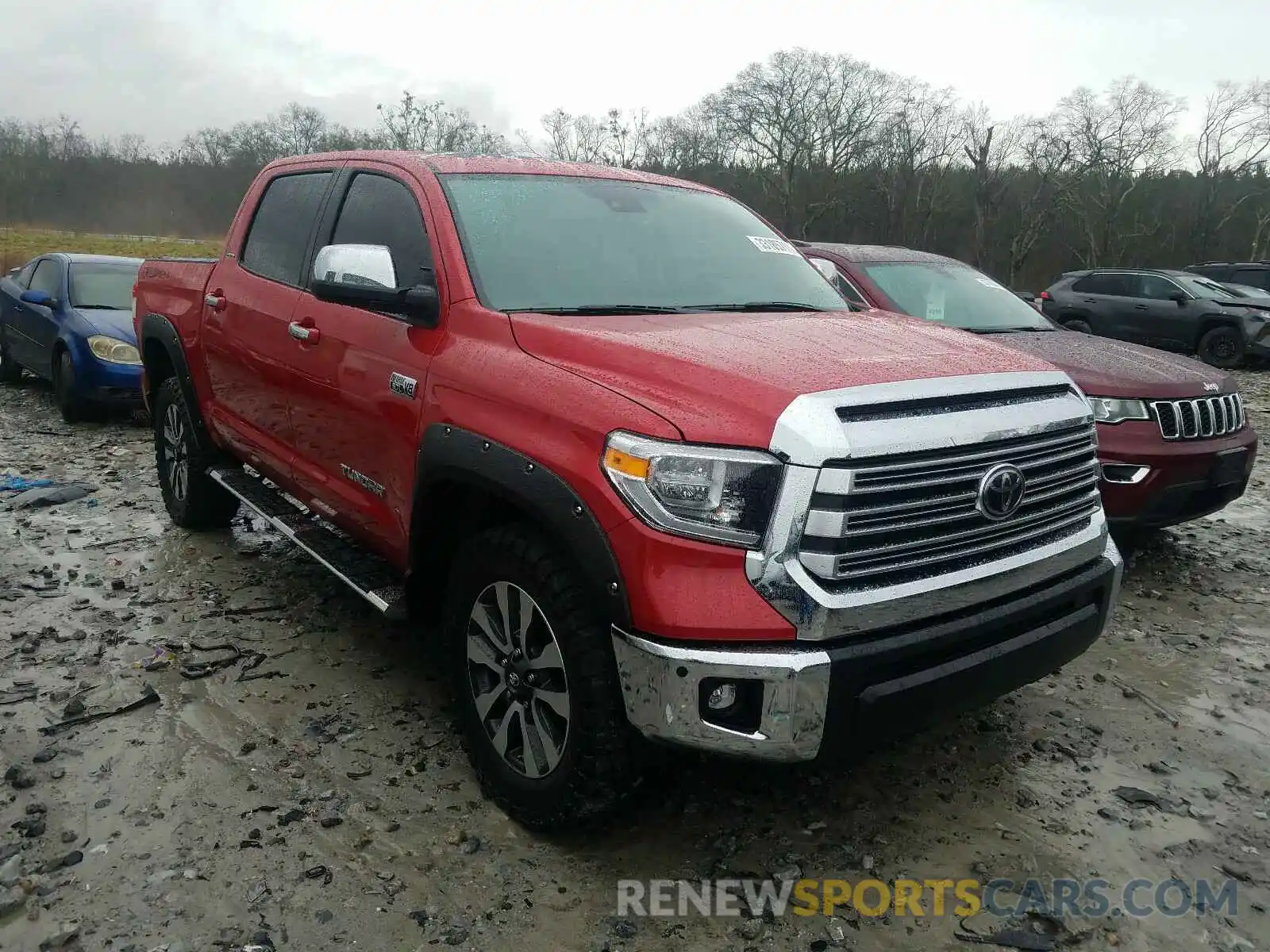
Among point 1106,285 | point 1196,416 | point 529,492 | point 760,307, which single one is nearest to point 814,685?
point 529,492

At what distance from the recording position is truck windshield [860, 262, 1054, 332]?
5891 mm

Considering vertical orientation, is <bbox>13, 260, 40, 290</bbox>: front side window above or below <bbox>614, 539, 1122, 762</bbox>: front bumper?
above

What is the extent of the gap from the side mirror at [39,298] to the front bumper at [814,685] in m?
8.95

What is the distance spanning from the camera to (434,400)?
283 cm

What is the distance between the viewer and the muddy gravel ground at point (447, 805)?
2373 millimetres

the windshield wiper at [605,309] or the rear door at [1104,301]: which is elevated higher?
the rear door at [1104,301]

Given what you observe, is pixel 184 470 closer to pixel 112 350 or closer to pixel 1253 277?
pixel 112 350

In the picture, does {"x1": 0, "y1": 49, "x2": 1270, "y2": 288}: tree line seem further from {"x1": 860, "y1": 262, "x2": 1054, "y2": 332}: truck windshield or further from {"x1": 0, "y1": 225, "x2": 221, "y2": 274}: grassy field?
{"x1": 860, "y1": 262, "x2": 1054, "y2": 332}: truck windshield

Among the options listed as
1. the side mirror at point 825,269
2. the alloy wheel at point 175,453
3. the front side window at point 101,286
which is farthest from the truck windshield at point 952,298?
the front side window at point 101,286

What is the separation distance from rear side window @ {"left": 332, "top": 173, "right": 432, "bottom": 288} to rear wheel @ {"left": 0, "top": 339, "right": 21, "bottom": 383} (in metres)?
9.07

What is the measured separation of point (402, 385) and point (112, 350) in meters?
6.81

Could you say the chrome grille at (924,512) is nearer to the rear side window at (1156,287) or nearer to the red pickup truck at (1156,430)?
the red pickup truck at (1156,430)

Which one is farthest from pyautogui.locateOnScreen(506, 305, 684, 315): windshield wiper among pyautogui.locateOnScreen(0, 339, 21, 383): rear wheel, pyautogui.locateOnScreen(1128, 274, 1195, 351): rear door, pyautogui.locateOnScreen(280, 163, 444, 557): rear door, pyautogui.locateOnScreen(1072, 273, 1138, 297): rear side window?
pyautogui.locateOnScreen(1072, 273, 1138, 297): rear side window

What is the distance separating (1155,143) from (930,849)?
5342cm
